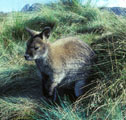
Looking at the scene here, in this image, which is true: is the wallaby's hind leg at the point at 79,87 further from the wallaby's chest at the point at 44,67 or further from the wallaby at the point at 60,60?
the wallaby's chest at the point at 44,67

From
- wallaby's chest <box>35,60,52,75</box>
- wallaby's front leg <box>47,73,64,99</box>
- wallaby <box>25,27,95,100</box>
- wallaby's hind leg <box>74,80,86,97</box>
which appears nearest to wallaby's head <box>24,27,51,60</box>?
wallaby <box>25,27,95,100</box>

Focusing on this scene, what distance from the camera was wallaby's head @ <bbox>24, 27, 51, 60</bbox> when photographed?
11.3 ft

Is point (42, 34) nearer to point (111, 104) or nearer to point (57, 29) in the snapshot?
point (111, 104)

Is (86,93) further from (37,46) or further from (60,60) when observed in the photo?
(37,46)

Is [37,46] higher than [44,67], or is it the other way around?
[37,46]

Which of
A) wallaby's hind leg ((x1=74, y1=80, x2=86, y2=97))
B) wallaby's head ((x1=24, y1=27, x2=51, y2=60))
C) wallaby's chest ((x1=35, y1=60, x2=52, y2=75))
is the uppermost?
wallaby's head ((x1=24, y1=27, x2=51, y2=60))

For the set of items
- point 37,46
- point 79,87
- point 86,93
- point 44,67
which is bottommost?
point 79,87

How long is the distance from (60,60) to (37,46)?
1.56 ft

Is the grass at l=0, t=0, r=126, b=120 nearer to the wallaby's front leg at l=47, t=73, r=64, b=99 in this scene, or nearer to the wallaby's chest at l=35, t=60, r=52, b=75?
the wallaby's front leg at l=47, t=73, r=64, b=99

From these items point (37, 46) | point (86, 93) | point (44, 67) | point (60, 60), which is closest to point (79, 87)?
point (86, 93)

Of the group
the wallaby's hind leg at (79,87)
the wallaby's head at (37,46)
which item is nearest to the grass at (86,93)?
the wallaby's hind leg at (79,87)

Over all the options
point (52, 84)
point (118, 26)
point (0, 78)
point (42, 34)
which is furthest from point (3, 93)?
point (118, 26)

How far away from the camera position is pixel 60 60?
3799mm

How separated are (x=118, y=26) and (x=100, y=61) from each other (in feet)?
2.21
